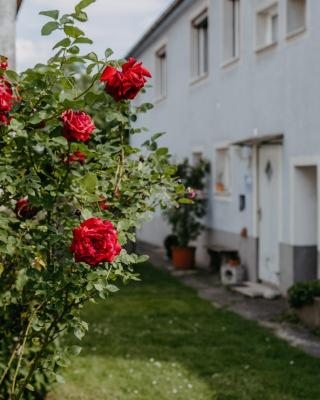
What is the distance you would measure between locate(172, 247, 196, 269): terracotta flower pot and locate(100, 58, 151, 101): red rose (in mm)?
12636

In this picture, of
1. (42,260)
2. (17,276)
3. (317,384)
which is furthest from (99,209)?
(317,384)

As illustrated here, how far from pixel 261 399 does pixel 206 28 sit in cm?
1178

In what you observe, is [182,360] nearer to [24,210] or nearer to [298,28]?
[24,210]

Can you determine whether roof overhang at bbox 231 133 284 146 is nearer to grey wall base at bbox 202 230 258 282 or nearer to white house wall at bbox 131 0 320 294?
white house wall at bbox 131 0 320 294

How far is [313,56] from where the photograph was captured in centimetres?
1034

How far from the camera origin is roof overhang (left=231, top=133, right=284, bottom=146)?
37.2 feet

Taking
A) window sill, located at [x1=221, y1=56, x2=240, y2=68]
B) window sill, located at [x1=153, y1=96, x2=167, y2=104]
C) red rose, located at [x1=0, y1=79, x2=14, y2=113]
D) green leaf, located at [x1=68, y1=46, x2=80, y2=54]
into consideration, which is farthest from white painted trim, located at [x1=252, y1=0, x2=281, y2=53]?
red rose, located at [x1=0, y1=79, x2=14, y2=113]

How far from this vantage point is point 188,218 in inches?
615

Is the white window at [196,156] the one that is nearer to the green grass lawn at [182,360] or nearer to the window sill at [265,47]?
the window sill at [265,47]

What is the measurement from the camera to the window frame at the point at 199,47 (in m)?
16.0

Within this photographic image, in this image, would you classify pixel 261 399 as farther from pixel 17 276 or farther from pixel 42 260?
pixel 42 260

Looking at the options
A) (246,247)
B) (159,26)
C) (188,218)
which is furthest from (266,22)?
(159,26)

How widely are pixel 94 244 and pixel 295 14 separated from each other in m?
9.30

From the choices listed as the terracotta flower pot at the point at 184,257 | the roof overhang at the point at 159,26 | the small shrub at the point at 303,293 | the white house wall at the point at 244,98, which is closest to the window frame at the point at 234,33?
the white house wall at the point at 244,98
